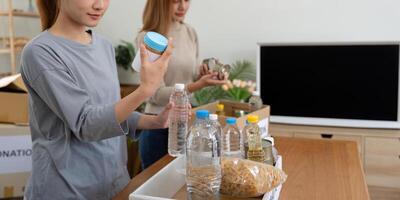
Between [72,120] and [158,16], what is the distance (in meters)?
1.00

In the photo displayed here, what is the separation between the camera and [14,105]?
225cm

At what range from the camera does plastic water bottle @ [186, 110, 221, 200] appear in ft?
2.93

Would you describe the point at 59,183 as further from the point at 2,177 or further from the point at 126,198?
the point at 2,177

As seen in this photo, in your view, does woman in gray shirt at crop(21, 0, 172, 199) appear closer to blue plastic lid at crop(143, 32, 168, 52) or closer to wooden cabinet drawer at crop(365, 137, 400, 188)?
blue plastic lid at crop(143, 32, 168, 52)

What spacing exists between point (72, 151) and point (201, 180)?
0.41 metres

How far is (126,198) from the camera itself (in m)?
1.09

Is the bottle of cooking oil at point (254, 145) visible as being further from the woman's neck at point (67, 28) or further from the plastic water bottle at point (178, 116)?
the woman's neck at point (67, 28)

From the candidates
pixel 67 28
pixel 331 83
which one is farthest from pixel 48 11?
pixel 331 83

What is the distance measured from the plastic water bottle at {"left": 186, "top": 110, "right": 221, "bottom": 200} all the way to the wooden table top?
27cm

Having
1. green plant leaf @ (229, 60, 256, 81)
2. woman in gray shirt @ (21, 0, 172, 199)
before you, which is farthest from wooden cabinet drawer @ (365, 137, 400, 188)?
woman in gray shirt @ (21, 0, 172, 199)

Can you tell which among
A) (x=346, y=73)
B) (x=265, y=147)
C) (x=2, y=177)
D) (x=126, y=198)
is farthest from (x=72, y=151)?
(x=346, y=73)

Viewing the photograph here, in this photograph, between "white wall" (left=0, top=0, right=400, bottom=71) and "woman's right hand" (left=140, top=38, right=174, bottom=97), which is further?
"white wall" (left=0, top=0, right=400, bottom=71)

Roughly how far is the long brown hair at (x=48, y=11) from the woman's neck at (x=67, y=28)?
58mm

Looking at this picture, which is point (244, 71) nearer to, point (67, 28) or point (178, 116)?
point (178, 116)
